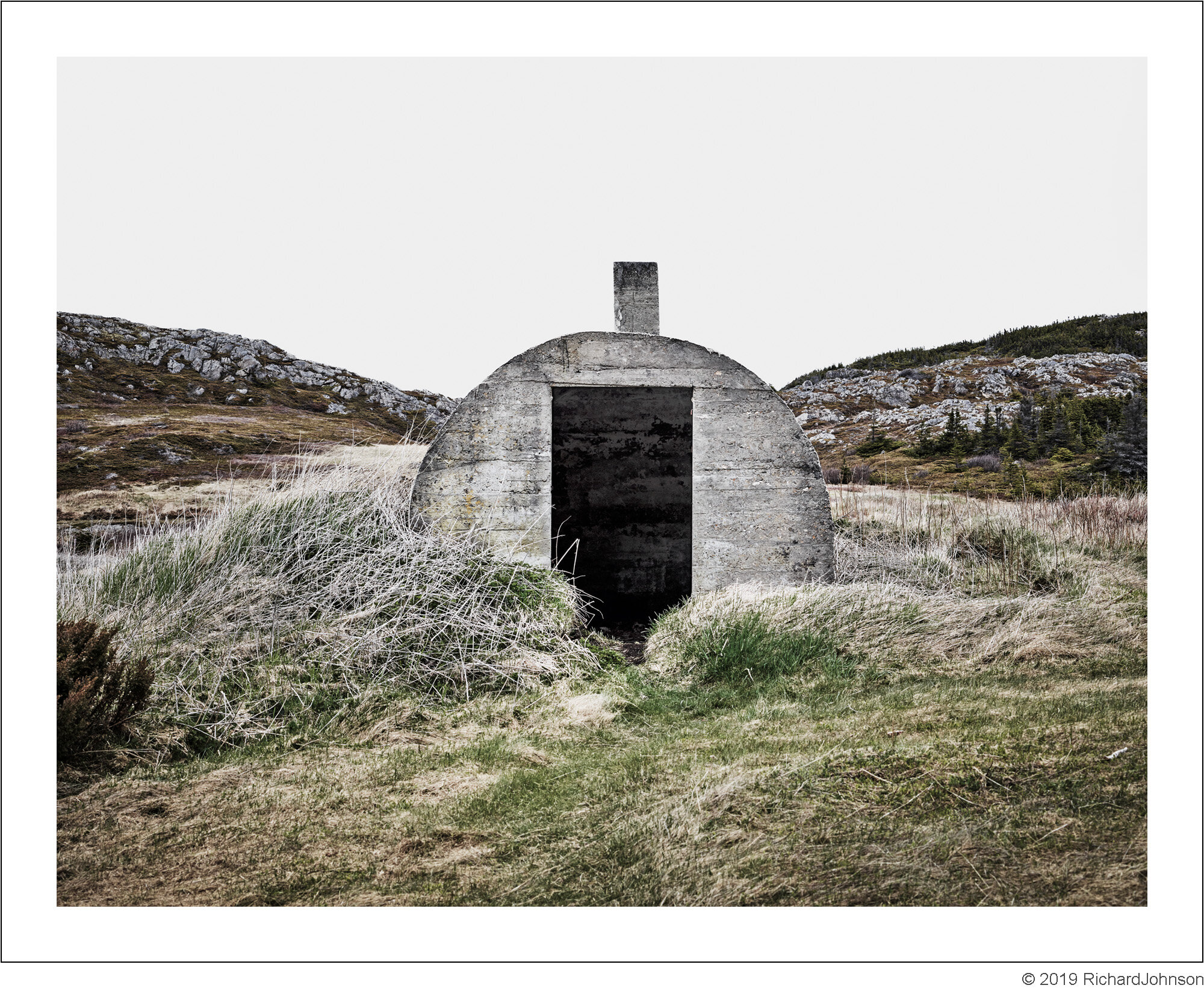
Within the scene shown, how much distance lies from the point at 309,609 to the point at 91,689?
60.5 inches

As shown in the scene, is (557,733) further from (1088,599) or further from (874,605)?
(1088,599)

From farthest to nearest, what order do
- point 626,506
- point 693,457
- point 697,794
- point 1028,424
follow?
1. point 1028,424
2. point 626,506
3. point 693,457
4. point 697,794

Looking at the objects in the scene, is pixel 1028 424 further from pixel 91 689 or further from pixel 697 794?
pixel 91 689

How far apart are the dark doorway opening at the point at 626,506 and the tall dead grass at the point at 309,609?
12.3 ft

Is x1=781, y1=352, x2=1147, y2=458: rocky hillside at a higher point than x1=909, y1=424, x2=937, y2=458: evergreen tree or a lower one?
higher

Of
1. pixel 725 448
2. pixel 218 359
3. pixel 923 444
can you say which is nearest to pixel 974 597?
pixel 725 448

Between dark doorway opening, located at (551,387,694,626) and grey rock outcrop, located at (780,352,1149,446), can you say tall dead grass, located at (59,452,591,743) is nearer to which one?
dark doorway opening, located at (551,387,694,626)

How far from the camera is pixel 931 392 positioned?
14203 millimetres

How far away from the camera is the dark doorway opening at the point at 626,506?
1013cm

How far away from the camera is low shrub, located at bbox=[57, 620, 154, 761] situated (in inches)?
154

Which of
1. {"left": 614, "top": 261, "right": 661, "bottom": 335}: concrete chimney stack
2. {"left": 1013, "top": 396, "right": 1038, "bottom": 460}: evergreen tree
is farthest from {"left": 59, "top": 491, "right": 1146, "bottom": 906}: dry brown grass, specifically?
{"left": 1013, "top": 396, "right": 1038, "bottom": 460}: evergreen tree

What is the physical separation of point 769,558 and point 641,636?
6.56 feet

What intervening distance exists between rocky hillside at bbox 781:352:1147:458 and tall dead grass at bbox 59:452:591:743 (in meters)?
5.09

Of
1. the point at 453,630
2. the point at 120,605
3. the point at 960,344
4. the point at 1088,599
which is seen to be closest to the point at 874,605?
the point at 1088,599
